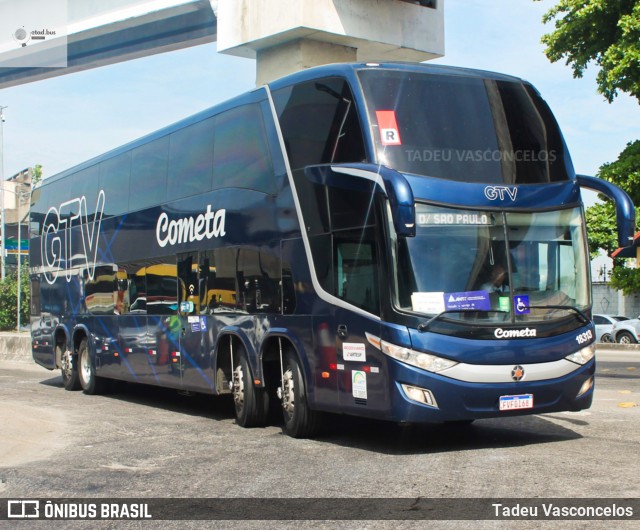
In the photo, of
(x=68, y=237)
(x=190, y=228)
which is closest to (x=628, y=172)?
(x=68, y=237)

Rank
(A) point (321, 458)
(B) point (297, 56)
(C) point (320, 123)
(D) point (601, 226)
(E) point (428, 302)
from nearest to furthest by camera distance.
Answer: (E) point (428, 302) < (A) point (321, 458) < (C) point (320, 123) < (B) point (297, 56) < (D) point (601, 226)

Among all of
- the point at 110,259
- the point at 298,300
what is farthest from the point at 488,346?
the point at 110,259

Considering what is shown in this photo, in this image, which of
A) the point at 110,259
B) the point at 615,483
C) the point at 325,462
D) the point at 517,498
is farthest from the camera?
the point at 110,259

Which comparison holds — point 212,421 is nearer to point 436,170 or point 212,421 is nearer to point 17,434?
point 17,434

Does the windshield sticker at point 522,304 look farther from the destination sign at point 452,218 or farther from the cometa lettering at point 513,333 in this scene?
the destination sign at point 452,218

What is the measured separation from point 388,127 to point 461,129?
0.83 m

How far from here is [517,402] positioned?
410 inches

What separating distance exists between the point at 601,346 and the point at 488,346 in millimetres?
26411

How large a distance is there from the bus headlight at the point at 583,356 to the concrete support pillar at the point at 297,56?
51.5 ft

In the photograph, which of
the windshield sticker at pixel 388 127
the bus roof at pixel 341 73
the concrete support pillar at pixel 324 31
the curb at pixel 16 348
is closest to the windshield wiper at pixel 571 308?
the windshield sticker at pixel 388 127

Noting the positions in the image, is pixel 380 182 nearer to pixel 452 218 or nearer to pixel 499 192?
pixel 452 218

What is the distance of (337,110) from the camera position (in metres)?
11.3

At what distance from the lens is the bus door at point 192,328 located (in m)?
14.5

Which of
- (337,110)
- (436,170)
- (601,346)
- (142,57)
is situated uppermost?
(142,57)
